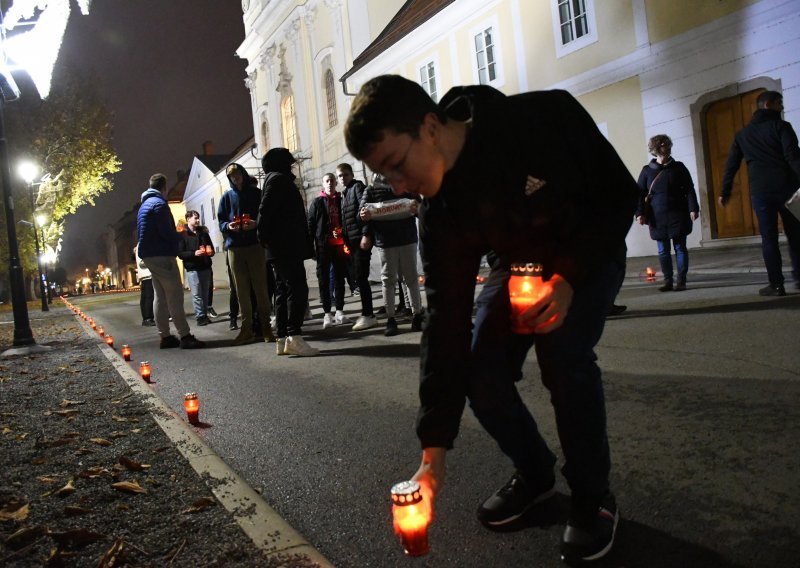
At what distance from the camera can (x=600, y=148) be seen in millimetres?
2168

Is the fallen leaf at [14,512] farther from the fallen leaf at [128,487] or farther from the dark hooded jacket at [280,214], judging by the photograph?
the dark hooded jacket at [280,214]

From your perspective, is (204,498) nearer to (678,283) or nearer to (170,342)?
(170,342)

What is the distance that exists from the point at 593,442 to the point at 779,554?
68 cm

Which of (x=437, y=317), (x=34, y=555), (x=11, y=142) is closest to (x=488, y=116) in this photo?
(x=437, y=317)

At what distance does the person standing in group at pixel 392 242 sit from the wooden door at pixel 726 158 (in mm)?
8970

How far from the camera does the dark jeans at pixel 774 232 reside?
24.1ft

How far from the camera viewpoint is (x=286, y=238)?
741 centimetres

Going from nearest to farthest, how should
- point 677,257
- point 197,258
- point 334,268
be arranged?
point 677,257 < point 334,268 < point 197,258

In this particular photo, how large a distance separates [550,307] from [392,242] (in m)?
5.96

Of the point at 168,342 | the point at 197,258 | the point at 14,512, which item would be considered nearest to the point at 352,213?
the point at 168,342

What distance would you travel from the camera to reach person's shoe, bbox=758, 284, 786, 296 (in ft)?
24.5

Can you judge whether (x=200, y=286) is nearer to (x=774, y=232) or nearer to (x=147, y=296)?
(x=147, y=296)

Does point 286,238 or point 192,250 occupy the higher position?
point 192,250

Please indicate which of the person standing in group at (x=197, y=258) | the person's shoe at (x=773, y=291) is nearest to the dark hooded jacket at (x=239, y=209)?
the person standing in group at (x=197, y=258)
